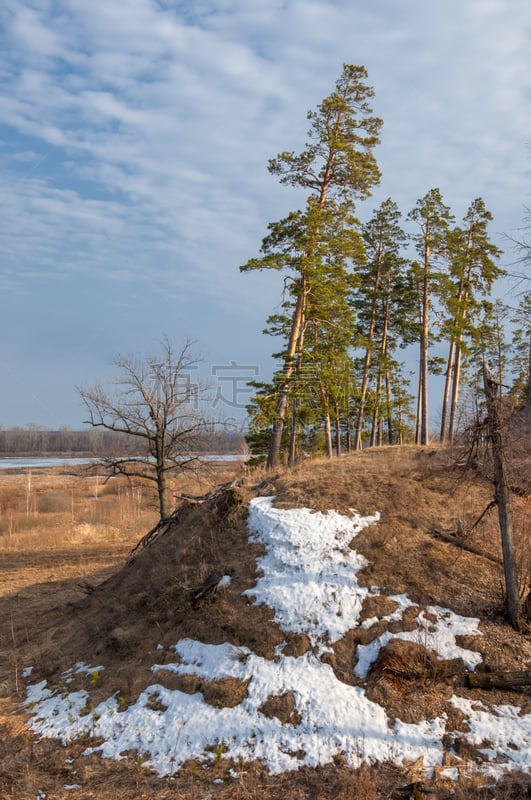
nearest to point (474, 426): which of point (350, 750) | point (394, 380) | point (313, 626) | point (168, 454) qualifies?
point (313, 626)

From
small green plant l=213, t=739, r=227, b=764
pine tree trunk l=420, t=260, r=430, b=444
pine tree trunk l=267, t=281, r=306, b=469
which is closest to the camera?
small green plant l=213, t=739, r=227, b=764

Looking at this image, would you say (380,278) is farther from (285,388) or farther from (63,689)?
(63,689)

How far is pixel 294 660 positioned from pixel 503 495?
4.15 metres

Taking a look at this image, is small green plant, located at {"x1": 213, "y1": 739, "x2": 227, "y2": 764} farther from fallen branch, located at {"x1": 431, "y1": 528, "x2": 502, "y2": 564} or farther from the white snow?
fallen branch, located at {"x1": 431, "y1": 528, "x2": 502, "y2": 564}

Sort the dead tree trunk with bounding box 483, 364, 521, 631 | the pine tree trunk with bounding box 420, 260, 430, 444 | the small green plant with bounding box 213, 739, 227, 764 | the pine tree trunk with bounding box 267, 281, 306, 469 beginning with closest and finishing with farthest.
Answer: the small green plant with bounding box 213, 739, 227, 764 → the dead tree trunk with bounding box 483, 364, 521, 631 → the pine tree trunk with bounding box 267, 281, 306, 469 → the pine tree trunk with bounding box 420, 260, 430, 444

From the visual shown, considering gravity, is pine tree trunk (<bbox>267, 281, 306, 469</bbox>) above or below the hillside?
above

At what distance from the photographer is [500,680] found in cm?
729

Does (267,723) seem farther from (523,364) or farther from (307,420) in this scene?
(523,364)

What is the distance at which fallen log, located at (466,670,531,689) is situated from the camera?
7.26 metres

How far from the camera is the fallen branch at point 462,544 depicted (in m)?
9.70

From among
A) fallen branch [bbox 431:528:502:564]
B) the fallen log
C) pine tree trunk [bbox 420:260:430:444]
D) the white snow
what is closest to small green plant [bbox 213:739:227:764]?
the white snow

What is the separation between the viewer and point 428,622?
8211 mm

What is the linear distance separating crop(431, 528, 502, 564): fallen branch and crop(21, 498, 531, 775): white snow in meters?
1.79

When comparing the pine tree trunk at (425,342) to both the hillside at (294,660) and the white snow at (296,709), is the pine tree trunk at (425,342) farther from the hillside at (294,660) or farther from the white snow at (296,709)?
the white snow at (296,709)
